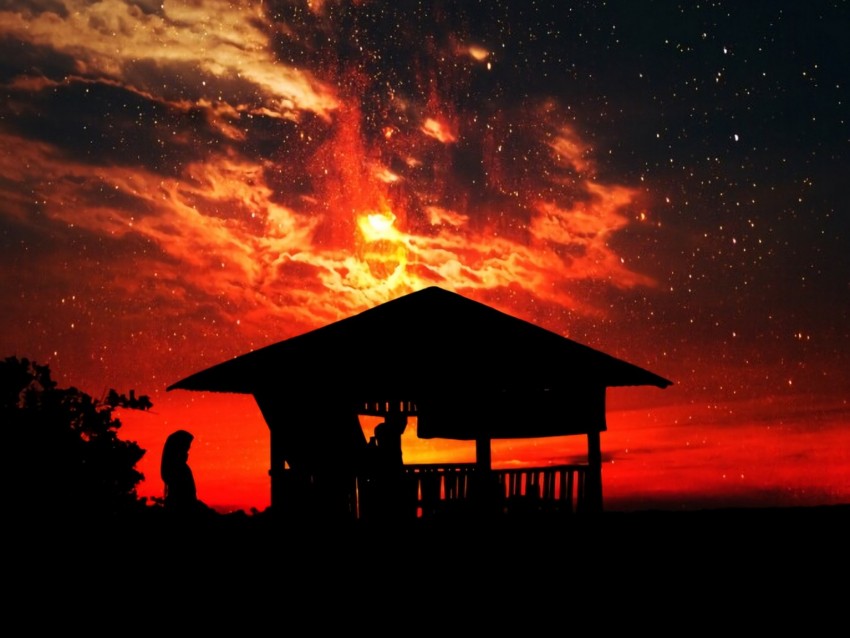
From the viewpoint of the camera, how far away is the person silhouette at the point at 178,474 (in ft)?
39.3

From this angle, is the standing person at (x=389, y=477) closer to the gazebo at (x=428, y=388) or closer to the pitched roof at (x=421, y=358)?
the gazebo at (x=428, y=388)

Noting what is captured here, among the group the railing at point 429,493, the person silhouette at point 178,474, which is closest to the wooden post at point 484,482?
the railing at point 429,493

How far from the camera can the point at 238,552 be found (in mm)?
11461

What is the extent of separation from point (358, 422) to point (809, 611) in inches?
324

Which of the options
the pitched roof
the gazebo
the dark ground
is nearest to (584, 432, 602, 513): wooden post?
the gazebo

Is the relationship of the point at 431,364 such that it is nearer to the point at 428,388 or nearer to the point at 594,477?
the point at 428,388

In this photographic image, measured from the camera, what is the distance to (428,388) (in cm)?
1384

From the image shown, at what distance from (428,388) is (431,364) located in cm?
45

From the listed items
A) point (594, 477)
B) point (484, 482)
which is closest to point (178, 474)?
point (484, 482)

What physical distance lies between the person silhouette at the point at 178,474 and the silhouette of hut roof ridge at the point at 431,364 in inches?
95.6

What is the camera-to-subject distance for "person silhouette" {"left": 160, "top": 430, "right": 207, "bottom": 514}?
1198cm

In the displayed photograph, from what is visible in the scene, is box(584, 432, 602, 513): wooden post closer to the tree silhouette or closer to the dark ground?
the dark ground

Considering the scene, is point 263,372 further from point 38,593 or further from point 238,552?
point 38,593

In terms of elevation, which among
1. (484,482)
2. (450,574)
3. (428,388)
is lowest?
(450,574)
